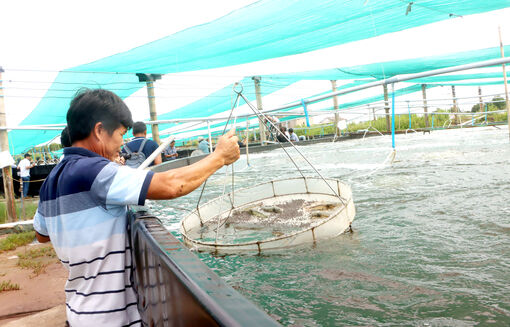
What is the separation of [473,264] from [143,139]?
128 inches

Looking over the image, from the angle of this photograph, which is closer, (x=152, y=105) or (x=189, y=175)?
(x=189, y=175)

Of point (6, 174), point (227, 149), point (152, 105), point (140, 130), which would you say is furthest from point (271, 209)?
point (152, 105)

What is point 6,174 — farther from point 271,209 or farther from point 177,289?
point 177,289

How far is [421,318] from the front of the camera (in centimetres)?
169

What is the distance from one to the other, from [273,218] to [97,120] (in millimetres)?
2428

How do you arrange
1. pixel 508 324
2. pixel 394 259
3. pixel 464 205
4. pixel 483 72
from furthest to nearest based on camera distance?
pixel 483 72 → pixel 464 205 → pixel 394 259 → pixel 508 324

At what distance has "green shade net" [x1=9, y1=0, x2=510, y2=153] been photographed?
19.6 ft

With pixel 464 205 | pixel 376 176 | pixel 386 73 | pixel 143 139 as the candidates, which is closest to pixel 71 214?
pixel 143 139

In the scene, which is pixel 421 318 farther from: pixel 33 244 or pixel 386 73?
pixel 386 73

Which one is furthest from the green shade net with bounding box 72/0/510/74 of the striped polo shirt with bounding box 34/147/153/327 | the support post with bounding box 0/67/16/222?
the striped polo shirt with bounding box 34/147/153/327

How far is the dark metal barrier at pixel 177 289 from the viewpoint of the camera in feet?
1.86

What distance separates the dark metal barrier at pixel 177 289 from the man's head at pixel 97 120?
0.31 metres

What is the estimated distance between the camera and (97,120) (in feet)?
3.86

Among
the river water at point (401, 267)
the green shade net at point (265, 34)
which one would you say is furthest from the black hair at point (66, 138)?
the green shade net at point (265, 34)
